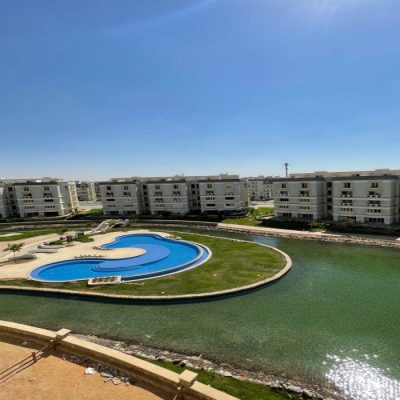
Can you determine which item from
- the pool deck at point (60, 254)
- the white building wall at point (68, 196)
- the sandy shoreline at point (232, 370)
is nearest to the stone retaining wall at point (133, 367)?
the sandy shoreline at point (232, 370)

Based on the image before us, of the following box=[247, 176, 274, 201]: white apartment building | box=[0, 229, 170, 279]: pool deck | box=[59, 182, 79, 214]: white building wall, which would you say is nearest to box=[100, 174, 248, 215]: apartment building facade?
box=[59, 182, 79, 214]: white building wall

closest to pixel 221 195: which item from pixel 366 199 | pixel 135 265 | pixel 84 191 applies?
pixel 366 199

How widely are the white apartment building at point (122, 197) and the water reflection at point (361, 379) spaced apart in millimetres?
66064

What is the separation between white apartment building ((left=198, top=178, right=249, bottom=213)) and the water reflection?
181ft

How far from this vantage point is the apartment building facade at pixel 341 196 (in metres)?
50.2

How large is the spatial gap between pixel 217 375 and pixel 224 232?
139ft

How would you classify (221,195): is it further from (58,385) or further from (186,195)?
(58,385)

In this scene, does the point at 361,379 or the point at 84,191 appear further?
the point at 84,191

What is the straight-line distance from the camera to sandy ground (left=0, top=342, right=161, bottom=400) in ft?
38.4

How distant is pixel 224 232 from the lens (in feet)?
191

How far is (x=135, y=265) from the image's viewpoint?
3744 centimetres

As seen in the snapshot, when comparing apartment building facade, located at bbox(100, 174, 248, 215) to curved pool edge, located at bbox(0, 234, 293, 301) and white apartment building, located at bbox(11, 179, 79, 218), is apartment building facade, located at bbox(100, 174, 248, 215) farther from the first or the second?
curved pool edge, located at bbox(0, 234, 293, 301)

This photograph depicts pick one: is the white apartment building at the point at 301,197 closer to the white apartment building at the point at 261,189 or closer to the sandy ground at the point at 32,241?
the sandy ground at the point at 32,241

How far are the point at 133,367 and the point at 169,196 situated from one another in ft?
210
